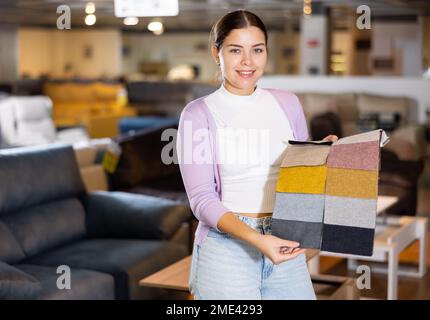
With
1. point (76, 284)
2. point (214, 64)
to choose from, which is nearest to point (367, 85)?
point (76, 284)

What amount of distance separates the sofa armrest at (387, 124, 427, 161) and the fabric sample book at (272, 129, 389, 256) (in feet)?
23.9

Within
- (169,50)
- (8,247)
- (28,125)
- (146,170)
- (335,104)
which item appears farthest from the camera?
(169,50)

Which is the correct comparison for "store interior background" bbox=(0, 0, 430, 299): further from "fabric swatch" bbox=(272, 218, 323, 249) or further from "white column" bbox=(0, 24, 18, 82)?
"fabric swatch" bbox=(272, 218, 323, 249)

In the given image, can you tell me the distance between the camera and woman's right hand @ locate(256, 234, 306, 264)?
1798 mm

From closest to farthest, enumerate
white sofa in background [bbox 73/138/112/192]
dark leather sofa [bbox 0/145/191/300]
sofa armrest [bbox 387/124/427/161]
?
dark leather sofa [bbox 0/145/191/300] → white sofa in background [bbox 73/138/112/192] → sofa armrest [bbox 387/124/427/161]

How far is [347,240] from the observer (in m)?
1.82

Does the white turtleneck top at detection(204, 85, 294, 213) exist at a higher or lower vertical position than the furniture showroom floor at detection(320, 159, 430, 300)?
higher

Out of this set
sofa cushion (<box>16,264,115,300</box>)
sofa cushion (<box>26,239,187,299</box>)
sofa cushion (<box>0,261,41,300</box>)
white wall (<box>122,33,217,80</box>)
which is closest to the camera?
sofa cushion (<box>0,261,41,300</box>)

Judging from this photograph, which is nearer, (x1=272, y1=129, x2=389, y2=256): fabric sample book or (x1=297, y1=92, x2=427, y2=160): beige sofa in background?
(x1=272, y1=129, x2=389, y2=256): fabric sample book

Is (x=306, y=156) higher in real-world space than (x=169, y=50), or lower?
lower

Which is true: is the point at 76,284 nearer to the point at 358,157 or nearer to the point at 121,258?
the point at 121,258

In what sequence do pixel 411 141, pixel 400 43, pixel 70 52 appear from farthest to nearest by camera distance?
1. pixel 70 52
2. pixel 400 43
3. pixel 411 141

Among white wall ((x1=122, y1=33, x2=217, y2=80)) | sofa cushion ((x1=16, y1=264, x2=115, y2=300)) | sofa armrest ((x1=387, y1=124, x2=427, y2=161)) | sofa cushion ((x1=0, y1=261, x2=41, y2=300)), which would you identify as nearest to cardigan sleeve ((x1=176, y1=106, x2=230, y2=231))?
sofa cushion ((x1=0, y1=261, x2=41, y2=300))

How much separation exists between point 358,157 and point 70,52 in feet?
76.3
